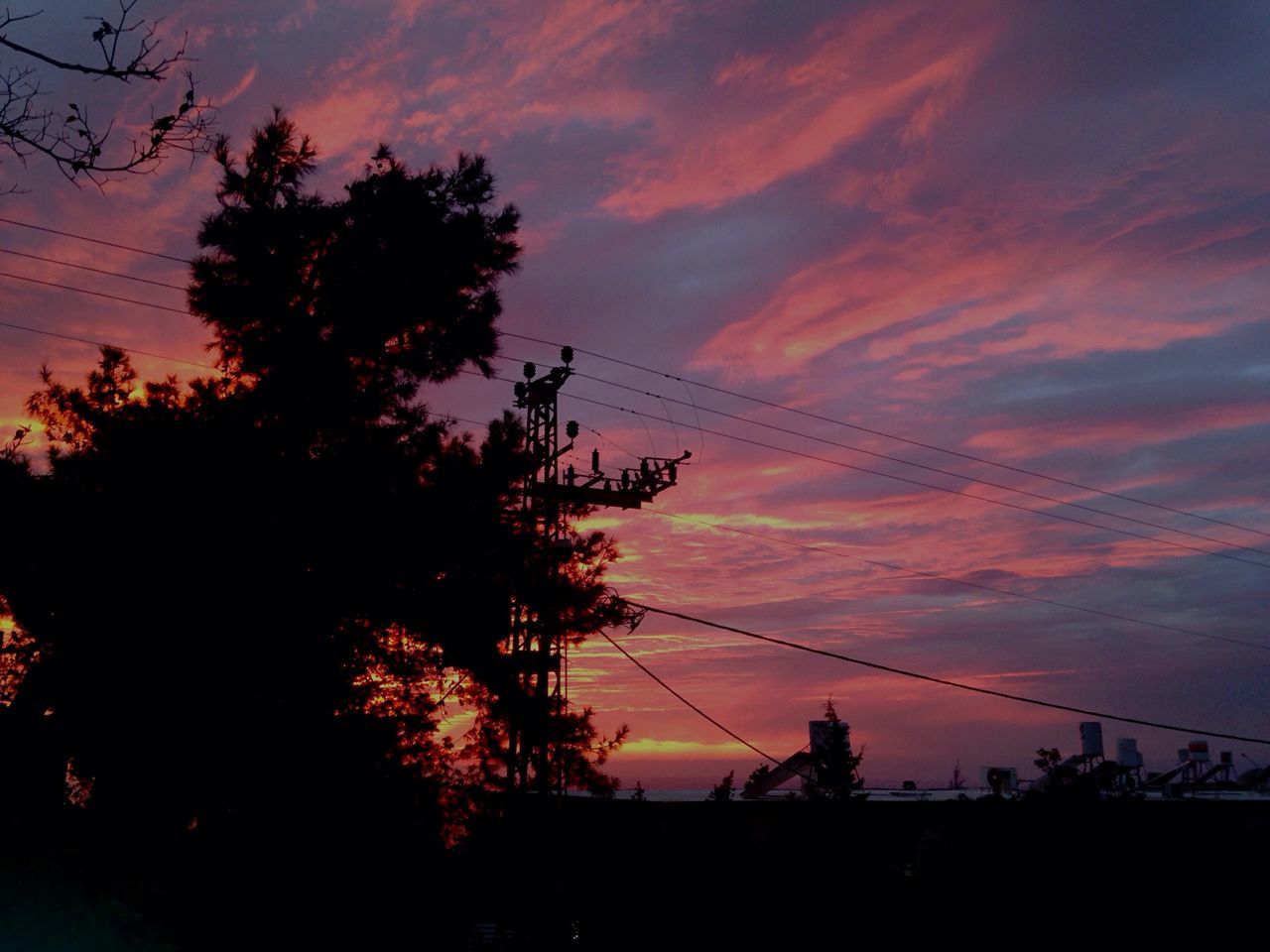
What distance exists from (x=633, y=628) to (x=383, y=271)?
28.7ft

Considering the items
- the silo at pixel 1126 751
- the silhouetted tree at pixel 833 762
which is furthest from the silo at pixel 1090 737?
the silhouetted tree at pixel 833 762

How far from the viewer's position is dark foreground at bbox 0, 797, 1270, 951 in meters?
11.5

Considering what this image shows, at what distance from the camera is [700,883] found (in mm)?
13844

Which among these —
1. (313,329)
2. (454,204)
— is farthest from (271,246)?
(454,204)

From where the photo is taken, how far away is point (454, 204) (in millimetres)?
18156

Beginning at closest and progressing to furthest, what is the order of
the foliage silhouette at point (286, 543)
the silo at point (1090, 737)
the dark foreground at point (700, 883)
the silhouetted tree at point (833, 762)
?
the dark foreground at point (700, 883) < the foliage silhouette at point (286, 543) < the silhouetted tree at point (833, 762) < the silo at point (1090, 737)

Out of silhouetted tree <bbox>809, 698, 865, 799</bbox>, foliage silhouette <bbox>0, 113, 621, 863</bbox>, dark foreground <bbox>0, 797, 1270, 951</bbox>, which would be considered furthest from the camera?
silhouetted tree <bbox>809, 698, 865, 799</bbox>

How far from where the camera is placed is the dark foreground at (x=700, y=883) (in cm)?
1148

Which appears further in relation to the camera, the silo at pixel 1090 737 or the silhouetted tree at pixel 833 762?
the silo at pixel 1090 737

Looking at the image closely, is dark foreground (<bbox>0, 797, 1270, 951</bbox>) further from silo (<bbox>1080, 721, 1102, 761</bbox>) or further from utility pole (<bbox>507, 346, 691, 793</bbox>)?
silo (<bbox>1080, 721, 1102, 761</bbox>)

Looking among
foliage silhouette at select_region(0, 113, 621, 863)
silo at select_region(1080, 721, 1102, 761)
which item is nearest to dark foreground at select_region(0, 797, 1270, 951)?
foliage silhouette at select_region(0, 113, 621, 863)

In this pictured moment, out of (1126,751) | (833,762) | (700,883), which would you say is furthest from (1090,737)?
(700,883)

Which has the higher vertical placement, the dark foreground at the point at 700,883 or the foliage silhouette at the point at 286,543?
the foliage silhouette at the point at 286,543

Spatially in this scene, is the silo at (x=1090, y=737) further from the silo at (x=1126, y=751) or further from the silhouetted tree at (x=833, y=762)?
the silhouetted tree at (x=833, y=762)
